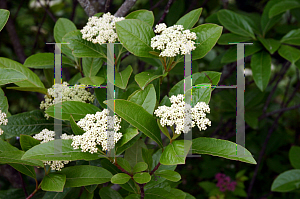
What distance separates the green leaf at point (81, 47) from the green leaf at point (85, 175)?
0.45 meters

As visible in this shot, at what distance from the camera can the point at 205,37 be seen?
963 millimetres

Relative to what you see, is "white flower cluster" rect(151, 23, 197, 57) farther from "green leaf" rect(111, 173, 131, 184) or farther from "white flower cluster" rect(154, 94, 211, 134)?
"green leaf" rect(111, 173, 131, 184)

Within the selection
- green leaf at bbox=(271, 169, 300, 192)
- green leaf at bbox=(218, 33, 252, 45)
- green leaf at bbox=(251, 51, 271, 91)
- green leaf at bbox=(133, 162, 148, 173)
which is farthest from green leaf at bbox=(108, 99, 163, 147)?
green leaf at bbox=(271, 169, 300, 192)

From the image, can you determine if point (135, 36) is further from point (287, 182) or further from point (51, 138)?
point (287, 182)

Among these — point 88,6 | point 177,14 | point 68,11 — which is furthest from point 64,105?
point 68,11

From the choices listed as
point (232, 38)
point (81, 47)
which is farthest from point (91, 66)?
point (232, 38)

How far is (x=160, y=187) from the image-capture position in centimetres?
109

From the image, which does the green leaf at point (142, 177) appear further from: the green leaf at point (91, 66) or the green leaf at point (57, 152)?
the green leaf at point (91, 66)

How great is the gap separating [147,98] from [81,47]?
39cm

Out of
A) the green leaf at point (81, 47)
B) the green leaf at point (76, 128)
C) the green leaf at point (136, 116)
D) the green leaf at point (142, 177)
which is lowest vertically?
the green leaf at point (142, 177)

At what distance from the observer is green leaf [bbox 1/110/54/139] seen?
102 cm

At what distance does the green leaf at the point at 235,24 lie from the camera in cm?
167

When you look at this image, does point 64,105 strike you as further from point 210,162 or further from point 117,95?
point 210,162

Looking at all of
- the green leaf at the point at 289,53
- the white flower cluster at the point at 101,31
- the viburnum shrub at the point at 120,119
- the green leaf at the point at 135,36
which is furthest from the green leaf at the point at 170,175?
the green leaf at the point at 289,53
